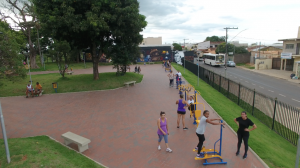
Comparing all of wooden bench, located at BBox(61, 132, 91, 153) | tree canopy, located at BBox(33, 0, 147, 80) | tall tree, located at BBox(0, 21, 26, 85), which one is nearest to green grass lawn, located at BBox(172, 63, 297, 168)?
wooden bench, located at BBox(61, 132, 91, 153)

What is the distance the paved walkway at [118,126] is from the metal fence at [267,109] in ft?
8.73

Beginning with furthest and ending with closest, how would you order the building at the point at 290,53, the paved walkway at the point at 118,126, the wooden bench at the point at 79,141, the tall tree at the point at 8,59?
the building at the point at 290,53, the tall tree at the point at 8,59, the wooden bench at the point at 79,141, the paved walkway at the point at 118,126

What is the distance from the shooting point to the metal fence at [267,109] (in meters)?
8.15

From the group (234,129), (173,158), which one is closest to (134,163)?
(173,158)

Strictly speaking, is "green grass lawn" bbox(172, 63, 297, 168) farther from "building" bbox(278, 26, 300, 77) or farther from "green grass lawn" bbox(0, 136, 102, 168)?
"building" bbox(278, 26, 300, 77)

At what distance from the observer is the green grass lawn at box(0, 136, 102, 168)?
16.8 feet

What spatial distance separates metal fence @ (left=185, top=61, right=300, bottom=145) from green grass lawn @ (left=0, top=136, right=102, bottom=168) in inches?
308

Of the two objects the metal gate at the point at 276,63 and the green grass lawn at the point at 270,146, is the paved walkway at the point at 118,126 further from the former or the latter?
the metal gate at the point at 276,63

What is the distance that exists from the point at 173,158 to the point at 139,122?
321cm

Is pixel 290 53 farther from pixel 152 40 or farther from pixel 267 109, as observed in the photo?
pixel 152 40

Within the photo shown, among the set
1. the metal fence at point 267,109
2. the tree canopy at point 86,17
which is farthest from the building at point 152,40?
the metal fence at point 267,109

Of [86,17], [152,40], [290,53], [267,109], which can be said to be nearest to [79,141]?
[267,109]

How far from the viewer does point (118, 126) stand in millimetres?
8367

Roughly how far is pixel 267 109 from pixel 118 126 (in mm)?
7550
